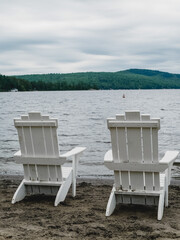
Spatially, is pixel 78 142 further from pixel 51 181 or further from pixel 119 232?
pixel 119 232

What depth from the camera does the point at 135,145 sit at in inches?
190

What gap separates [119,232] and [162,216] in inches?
34.7

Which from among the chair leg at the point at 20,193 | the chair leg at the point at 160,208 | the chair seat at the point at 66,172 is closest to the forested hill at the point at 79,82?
Result: the chair seat at the point at 66,172

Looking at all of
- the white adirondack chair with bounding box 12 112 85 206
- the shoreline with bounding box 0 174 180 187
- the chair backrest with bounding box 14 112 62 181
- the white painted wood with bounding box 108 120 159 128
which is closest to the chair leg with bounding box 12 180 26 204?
the white adirondack chair with bounding box 12 112 85 206

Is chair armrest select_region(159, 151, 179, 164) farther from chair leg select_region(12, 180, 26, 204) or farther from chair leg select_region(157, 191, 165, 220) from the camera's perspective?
chair leg select_region(12, 180, 26, 204)

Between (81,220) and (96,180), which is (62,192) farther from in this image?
(96,180)

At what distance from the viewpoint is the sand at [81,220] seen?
410 centimetres

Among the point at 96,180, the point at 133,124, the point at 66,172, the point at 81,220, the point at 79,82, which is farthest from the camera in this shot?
the point at 79,82

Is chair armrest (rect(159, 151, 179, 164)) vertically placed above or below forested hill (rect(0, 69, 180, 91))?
above

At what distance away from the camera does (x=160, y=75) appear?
625ft

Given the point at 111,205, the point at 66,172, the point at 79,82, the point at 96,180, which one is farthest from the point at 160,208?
the point at 79,82

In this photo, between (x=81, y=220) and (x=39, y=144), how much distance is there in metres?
1.41

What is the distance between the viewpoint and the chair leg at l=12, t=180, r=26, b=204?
5537 mm

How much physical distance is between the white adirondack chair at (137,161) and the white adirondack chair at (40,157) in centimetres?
86
